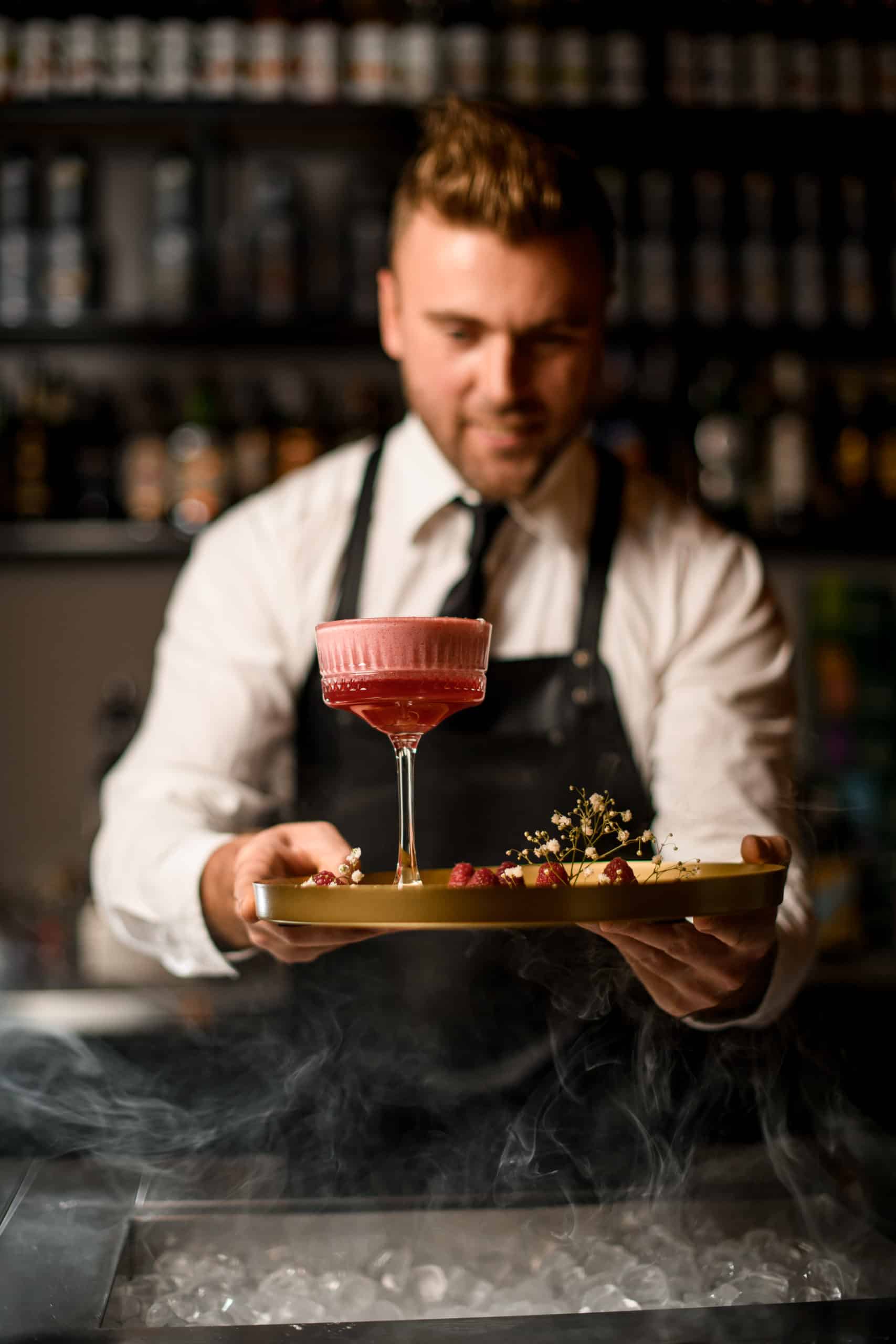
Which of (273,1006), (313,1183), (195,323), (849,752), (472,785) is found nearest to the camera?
(313,1183)

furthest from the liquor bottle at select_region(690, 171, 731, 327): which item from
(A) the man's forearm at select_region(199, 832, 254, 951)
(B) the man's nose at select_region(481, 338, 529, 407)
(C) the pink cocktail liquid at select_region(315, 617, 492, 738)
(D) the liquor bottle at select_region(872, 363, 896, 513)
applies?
(C) the pink cocktail liquid at select_region(315, 617, 492, 738)

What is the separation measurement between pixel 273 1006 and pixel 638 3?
1942mm

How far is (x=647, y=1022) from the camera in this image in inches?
38.7

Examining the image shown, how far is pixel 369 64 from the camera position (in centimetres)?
242

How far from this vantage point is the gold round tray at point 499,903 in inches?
26.3

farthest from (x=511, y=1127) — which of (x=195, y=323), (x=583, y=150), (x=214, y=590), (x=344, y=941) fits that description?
(x=583, y=150)

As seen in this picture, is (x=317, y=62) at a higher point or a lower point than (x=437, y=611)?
higher

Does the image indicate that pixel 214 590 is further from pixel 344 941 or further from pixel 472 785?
pixel 344 941

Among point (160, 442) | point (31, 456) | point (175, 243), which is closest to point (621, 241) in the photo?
point (175, 243)

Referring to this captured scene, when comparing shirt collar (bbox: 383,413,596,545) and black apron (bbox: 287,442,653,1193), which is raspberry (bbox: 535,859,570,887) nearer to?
black apron (bbox: 287,442,653,1193)

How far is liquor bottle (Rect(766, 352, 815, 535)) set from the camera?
2482 millimetres

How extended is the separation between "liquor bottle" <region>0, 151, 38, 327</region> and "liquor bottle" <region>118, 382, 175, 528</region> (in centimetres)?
29

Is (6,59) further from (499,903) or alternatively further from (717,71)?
(499,903)

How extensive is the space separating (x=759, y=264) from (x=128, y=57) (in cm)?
122
